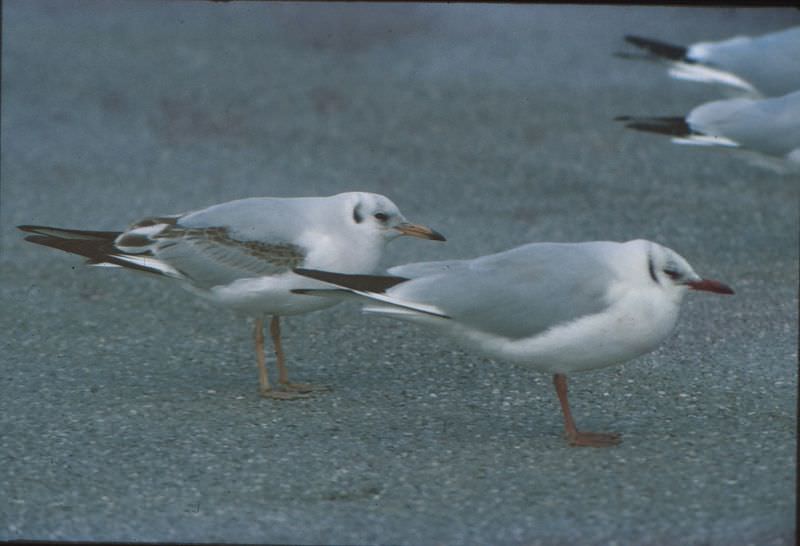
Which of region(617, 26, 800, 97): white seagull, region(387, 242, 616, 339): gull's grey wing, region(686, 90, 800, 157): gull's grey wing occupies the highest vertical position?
region(617, 26, 800, 97): white seagull

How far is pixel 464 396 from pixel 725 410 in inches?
33.2

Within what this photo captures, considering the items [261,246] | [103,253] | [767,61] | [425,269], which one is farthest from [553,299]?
[767,61]

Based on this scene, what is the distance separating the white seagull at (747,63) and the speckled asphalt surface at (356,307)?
567 millimetres

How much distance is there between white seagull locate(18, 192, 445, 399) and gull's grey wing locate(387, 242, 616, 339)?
39 centimetres

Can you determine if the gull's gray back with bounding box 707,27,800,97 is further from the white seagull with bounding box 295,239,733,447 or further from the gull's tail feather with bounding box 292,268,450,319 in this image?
the gull's tail feather with bounding box 292,268,450,319

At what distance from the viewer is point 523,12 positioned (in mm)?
10188

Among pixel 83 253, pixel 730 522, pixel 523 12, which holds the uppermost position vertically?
pixel 523 12

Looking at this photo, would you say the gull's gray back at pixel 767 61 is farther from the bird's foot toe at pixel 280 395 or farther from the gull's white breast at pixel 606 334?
the bird's foot toe at pixel 280 395

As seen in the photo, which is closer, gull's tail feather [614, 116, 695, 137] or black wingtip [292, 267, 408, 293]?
black wingtip [292, 267, 408, 293]

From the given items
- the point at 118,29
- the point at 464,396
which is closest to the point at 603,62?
the point at 118,29

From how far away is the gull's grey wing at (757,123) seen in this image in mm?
5855

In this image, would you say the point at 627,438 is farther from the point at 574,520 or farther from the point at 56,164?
the point at 56,164

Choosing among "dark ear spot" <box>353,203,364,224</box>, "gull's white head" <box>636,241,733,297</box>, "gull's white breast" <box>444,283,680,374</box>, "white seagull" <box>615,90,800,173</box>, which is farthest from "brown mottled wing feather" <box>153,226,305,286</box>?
"white seagull" <box>615,90,800,173</box>

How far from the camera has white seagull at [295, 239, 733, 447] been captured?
12.3ft
